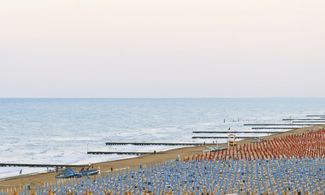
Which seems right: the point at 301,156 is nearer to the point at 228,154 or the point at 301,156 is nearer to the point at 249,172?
the point at 228,154

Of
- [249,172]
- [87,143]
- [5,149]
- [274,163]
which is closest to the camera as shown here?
[249,172]

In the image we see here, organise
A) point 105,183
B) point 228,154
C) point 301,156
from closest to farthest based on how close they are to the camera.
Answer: point 105,183 < point 301,156 < point 228,154

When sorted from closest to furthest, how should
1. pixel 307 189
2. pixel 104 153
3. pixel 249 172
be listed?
pixel 307 189
pixel 249 172
pixel 104 153

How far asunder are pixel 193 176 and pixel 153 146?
45851 mm

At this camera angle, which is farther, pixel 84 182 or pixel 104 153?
pixel 104 153

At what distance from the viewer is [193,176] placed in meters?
45.8

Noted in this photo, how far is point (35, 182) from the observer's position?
4922 centimetres

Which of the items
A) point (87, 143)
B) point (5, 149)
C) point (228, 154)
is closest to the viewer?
point (228, 154)

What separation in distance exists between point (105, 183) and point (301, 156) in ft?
81.7

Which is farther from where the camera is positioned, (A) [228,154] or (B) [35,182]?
(A) [228,154]

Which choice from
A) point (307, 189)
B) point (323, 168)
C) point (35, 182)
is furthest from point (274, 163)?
point (35, 182)

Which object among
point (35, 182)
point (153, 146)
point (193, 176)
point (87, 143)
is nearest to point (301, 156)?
point (193, 176)

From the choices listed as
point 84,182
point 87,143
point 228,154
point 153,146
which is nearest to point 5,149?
point 87,143

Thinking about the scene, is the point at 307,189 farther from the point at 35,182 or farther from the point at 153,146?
the point at 153,146
